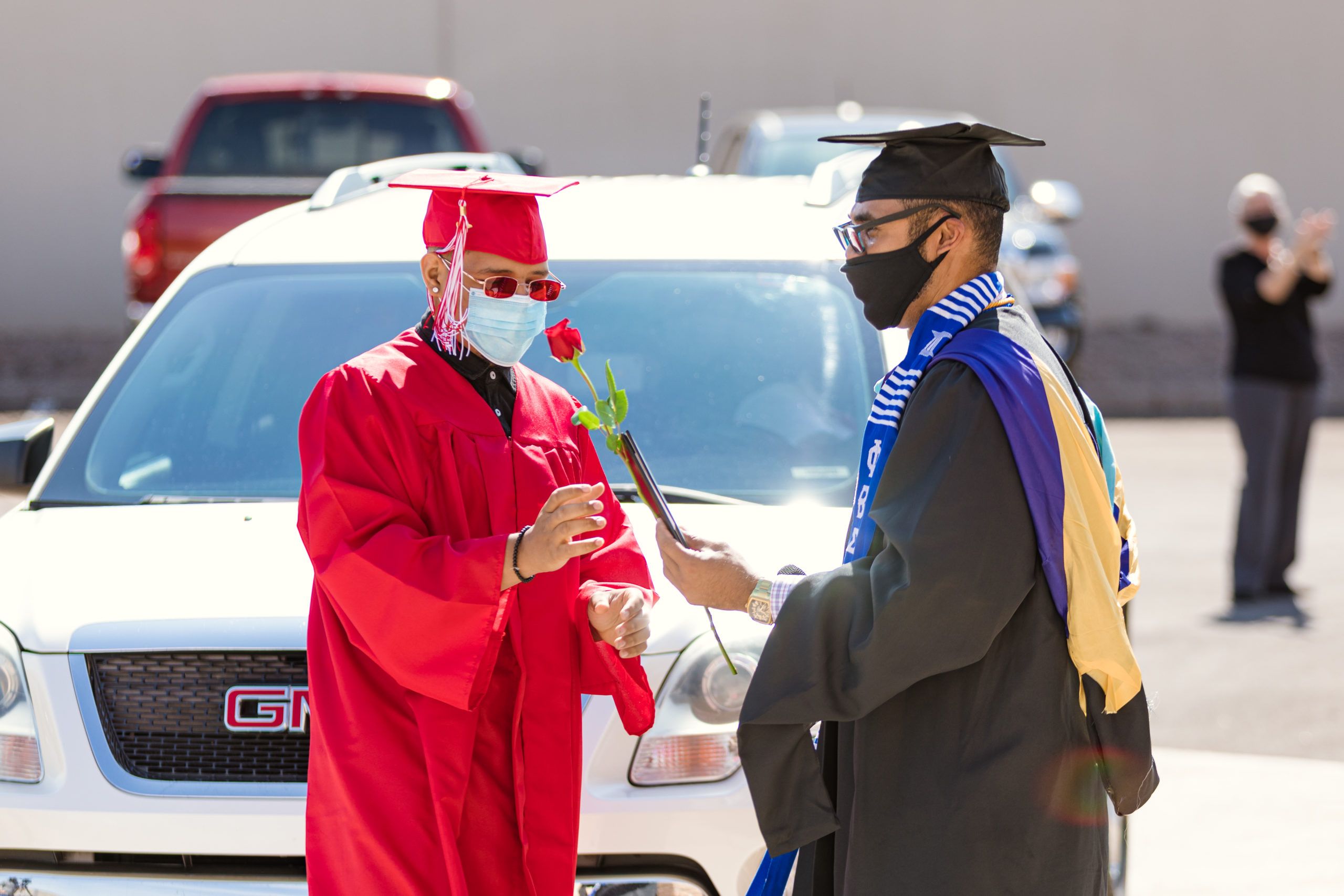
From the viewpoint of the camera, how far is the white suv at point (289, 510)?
9.74 feet

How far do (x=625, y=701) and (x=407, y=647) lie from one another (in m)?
0.48

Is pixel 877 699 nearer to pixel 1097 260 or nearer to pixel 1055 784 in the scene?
pixel 1055 784

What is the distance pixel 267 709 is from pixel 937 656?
1433 mm

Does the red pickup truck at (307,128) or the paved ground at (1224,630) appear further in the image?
the red pickup truck at (307,128)

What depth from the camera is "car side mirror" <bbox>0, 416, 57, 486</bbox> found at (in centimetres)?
380

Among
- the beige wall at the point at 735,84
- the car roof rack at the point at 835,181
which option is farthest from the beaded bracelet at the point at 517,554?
the beige wall at the point at 735,84

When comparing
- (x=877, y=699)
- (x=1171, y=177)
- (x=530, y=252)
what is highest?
(x=530, y=252)

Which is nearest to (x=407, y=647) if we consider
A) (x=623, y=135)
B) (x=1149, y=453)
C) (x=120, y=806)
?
(x=120, y=806)

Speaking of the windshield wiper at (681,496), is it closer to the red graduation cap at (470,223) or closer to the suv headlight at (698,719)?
the suv headlight at (698,719)

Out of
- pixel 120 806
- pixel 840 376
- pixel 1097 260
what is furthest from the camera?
pixel 1097 260

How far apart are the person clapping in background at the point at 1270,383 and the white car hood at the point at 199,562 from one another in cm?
521

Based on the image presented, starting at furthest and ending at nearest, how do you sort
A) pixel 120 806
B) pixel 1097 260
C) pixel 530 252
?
pixel 1097 260 < pixel 120 806 < pixel 530 252

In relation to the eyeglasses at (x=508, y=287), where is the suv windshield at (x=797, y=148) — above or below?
below

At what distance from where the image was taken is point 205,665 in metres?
3.01
